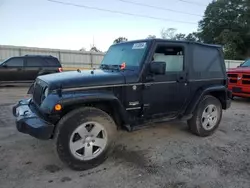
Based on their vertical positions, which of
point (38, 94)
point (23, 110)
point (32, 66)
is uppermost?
point (32, 66)

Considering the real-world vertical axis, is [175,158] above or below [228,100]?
below

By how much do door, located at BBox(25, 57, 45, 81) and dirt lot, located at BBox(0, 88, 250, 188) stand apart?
8.55 metres

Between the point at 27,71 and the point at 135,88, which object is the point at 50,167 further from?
the point at 27,71

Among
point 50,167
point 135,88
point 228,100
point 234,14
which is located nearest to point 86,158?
point 50,167

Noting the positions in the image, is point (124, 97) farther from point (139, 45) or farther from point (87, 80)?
point (139, 45)

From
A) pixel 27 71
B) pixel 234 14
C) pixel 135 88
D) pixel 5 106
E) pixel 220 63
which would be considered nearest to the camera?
pixel 135 88

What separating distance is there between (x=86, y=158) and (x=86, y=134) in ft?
1.16

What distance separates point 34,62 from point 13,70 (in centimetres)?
119

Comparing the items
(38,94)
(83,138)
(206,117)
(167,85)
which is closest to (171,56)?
(167,85)

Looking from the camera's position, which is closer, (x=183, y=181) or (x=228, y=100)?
(x=183, y=181)

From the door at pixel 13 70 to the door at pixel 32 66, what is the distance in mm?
272

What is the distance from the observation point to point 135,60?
4000mm

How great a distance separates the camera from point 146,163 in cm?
364

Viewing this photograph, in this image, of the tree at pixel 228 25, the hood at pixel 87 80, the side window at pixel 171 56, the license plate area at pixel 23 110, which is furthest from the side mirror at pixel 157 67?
the tree at pixel 228 25
